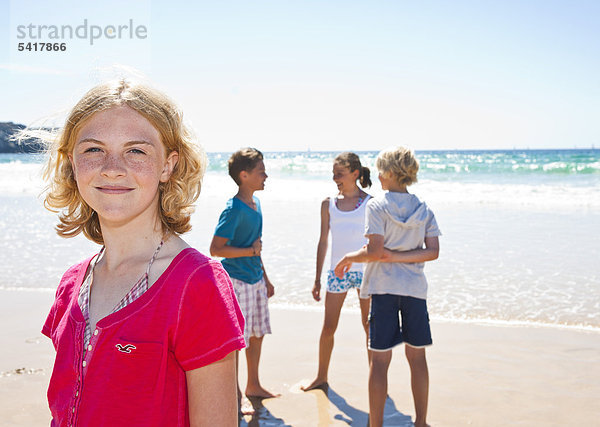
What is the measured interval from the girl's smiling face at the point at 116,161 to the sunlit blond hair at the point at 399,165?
2.63m

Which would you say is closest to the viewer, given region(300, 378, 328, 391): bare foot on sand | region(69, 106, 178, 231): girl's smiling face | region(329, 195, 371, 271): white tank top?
region(69, 106, 178, 231): girl's smiling face

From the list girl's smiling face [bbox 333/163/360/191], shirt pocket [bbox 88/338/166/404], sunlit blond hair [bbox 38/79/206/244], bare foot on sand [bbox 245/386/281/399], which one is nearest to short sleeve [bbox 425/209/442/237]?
girl's smiling face [bbox 333/163/360/191]

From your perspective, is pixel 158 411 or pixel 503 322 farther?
pixel 503 322

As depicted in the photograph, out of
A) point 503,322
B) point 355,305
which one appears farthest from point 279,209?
point 503,322

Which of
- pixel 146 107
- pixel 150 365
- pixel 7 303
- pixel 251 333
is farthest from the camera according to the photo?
pixel 7 303

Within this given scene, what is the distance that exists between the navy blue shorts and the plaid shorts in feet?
3.60

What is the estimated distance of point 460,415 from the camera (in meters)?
4.15

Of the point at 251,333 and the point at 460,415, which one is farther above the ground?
the point at 251,333

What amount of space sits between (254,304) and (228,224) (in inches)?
28.6

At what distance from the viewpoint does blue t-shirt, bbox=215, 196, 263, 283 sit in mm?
4242

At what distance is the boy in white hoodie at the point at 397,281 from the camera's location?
3.66 meters

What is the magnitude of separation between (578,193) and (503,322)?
655 inches

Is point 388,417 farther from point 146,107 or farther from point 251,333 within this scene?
point 146,107

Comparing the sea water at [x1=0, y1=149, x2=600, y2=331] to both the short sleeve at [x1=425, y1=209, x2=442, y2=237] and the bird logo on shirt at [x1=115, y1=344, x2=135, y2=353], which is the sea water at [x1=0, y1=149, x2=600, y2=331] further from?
the short sleeve at [x1=425, y1=209, x2=442, y2=237]
